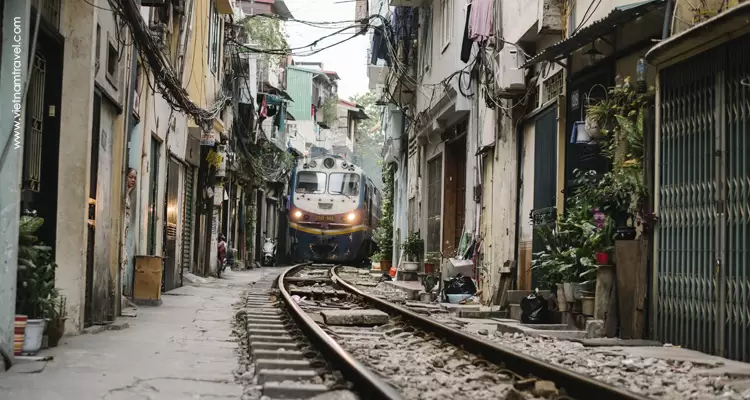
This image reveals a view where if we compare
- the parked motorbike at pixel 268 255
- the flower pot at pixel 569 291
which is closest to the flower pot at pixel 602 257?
the flower pot at pixel 569 291

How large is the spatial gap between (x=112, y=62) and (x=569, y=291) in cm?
598

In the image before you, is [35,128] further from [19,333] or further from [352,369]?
[352,369]

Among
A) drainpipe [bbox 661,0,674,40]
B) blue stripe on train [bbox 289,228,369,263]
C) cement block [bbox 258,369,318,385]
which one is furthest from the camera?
blue stripe on train [bbox 289,228,369,263]

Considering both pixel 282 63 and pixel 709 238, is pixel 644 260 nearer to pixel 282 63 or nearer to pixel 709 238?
pixel 709 238

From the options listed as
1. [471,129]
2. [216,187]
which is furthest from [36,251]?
[216,187]

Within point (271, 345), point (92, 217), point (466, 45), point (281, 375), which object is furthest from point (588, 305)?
point (466, 45)

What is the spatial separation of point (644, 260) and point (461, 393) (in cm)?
383

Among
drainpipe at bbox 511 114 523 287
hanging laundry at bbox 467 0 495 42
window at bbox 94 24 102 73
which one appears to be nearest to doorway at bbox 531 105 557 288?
drainpipe at bbox 511 114 523 287

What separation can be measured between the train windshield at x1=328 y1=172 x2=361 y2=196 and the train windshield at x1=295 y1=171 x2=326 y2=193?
0.29 m

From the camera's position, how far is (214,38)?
24062 millimetres

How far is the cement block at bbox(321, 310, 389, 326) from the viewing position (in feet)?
35.9

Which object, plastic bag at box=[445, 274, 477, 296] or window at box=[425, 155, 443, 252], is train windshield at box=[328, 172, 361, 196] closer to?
window at box=[425, 155, 443, 252]

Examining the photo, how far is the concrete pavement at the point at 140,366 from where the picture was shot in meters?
5.74

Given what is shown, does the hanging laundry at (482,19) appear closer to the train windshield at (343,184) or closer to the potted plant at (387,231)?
the potted plant at (387,231)
